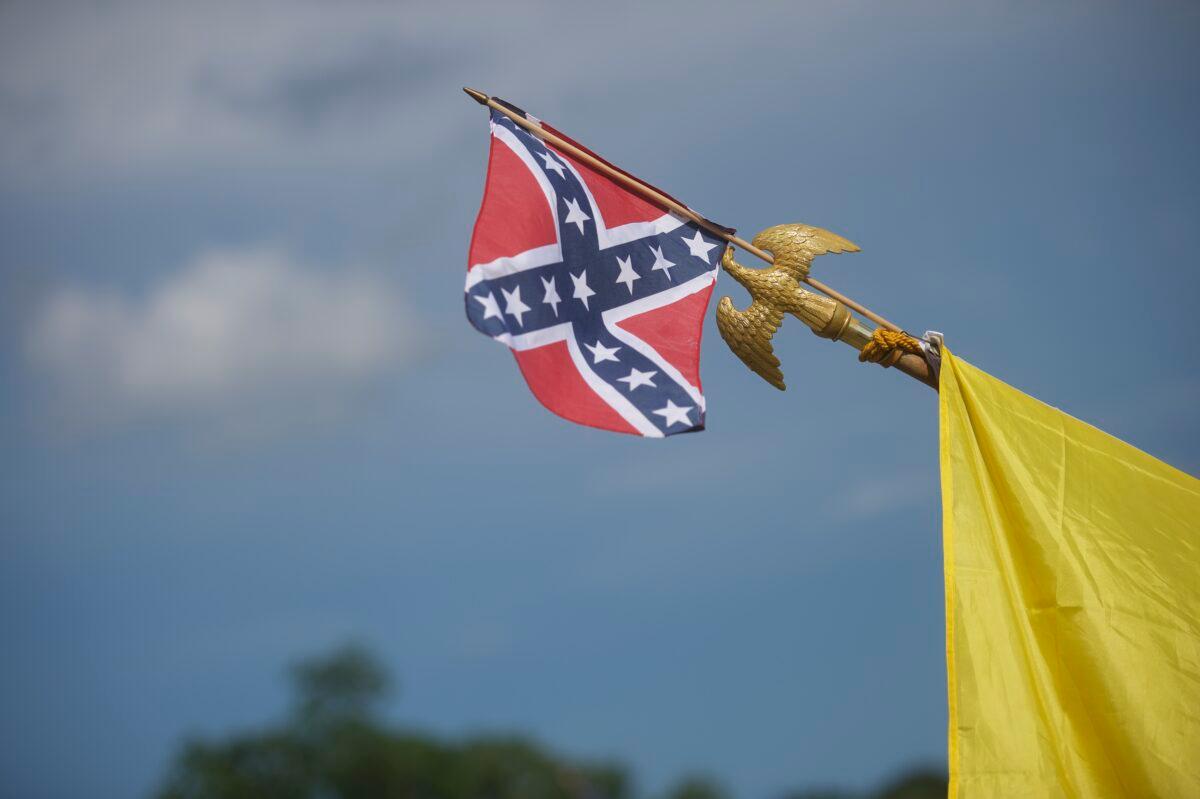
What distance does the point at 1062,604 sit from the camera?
586cm

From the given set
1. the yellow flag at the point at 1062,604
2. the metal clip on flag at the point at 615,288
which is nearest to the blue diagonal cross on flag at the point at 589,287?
the metal clip on flag at the point at 615,288

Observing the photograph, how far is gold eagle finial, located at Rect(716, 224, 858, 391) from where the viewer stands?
6.48 metres

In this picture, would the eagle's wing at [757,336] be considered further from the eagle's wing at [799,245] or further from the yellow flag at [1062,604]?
the yellow flag at [1062,604]

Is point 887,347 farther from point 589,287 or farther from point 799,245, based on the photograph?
point 589,287

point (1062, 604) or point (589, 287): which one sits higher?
point (589, 287)

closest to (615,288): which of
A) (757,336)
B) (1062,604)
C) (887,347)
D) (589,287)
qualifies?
(589,287)

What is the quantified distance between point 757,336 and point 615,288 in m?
0.80

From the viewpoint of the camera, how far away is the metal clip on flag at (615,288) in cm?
608

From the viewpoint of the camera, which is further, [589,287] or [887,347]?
[589,287]

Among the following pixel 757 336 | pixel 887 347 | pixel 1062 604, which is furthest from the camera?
pixel 757 336

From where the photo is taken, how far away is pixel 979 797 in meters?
5.33

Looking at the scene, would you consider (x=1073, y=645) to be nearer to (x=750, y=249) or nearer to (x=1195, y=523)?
(x=1195, y=523)

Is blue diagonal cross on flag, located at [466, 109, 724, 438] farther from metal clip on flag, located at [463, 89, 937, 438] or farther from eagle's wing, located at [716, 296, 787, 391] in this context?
eagle's wing, located at [716, 296, 787, 391]

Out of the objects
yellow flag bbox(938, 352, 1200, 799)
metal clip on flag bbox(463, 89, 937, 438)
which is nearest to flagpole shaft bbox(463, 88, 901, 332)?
metal clip on flag bbox(463, 89, 937, 438)
